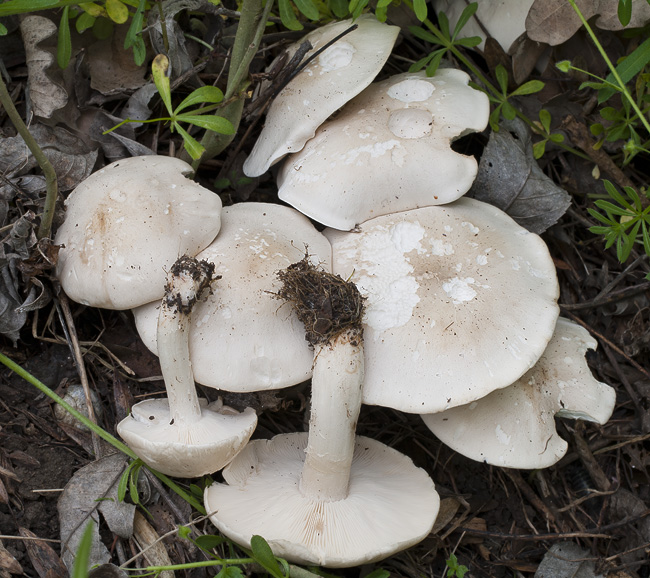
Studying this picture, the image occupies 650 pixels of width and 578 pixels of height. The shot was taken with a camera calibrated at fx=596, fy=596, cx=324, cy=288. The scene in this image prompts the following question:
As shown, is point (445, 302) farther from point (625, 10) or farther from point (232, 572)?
point (625, 10)

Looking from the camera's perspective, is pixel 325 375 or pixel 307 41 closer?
pixel 325 375

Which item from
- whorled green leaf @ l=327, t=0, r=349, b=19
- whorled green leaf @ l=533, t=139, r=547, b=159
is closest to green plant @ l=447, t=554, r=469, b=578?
whorled green leaf @ l=533, t=139, r=547, b=159

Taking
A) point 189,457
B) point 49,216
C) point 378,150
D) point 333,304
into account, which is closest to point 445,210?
point 378,150

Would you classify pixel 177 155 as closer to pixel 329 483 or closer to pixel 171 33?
pixel 171 33

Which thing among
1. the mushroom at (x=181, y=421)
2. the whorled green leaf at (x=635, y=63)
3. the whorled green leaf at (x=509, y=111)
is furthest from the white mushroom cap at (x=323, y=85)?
the whorled green leaf at (x=635, y=63)

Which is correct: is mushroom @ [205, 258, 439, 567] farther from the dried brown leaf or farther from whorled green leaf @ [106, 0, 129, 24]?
whorled green leaf @ [106, 0, 129, 24]

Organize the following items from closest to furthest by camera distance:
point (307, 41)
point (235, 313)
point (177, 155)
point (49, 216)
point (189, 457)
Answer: point (189, 457)
point (235, 313)
point (49, 216)
point (307, 41)
point (177, 155)

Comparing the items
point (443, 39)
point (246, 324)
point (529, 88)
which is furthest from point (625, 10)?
point (246, 324)

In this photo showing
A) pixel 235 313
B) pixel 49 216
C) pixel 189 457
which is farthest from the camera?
pixel 49 216
